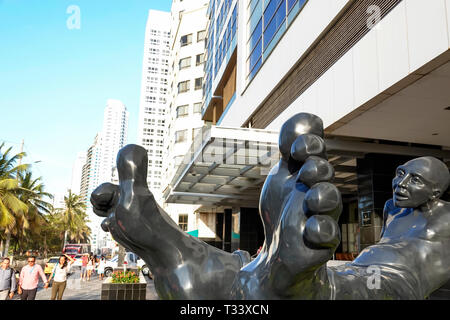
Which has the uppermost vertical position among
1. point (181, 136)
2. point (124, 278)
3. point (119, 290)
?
point (181, 136)

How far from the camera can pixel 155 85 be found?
3848 inches

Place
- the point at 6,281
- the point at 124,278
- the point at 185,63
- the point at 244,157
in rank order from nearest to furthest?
the point at 6,281, the point at 124,278, the point at 244,157, the point at 185,63

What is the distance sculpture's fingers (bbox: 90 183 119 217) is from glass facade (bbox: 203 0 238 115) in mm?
22253

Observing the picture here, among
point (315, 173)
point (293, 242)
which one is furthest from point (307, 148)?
point (293, 242)

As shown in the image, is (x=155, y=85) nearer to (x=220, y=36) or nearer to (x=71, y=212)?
(x=71, y=212)

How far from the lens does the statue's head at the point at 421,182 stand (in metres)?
1.04

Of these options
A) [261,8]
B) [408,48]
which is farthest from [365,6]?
[261,8]

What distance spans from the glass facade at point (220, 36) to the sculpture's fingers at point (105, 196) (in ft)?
73.0

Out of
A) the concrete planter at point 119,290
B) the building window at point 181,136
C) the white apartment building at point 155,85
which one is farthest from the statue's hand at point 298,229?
the white apartment building at point 155,85

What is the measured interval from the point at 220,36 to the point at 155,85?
7431 cm

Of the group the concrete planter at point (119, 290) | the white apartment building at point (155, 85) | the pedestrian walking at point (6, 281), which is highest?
the white apartment building at point (155, 85)

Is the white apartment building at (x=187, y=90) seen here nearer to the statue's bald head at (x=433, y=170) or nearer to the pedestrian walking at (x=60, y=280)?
the pedestrian walking at (x=60, y=280)

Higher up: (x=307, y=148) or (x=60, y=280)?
(x=307, y=148)

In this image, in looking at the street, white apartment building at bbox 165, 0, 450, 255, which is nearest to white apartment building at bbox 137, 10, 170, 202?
the street
